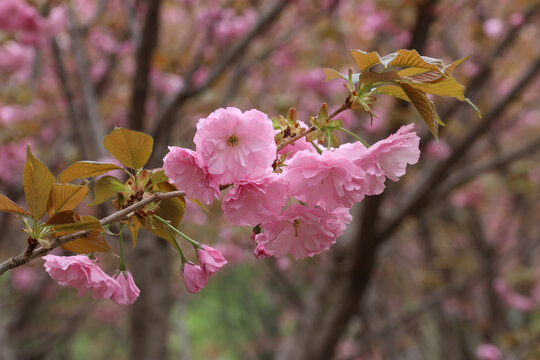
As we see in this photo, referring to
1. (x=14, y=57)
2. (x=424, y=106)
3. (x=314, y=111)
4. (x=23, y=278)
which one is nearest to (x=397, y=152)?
(x=424, y=106)

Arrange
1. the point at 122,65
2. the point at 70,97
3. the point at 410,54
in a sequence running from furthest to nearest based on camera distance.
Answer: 1. the point at 122,65
2. the point at 70,97
3. the point at 410,54

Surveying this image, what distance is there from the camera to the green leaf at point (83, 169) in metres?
0.71

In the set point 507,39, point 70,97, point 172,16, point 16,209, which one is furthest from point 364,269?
point 172,16

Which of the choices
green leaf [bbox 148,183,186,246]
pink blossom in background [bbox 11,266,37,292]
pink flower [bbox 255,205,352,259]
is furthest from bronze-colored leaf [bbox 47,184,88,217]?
pink blossom in background [bbox 11,266,37,292]

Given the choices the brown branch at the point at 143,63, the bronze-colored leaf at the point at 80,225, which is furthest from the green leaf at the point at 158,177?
the brown branch at the point at 143,63

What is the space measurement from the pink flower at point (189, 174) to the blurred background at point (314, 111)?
1692mm

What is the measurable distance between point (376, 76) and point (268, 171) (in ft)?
0.62

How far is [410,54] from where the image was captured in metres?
0.64

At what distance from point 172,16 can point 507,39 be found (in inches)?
125

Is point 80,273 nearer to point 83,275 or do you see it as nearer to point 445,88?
point 83,275

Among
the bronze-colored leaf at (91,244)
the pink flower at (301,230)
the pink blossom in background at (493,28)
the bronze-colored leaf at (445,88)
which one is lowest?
the pink blossom in background at (493,28)

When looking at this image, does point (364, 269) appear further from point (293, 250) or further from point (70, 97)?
point (293, 250)

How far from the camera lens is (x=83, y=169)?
0.72 meters

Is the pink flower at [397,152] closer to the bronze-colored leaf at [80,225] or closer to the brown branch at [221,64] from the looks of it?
the bronze-colored leaf at [80,225]
